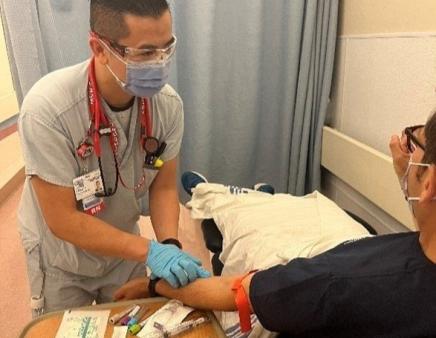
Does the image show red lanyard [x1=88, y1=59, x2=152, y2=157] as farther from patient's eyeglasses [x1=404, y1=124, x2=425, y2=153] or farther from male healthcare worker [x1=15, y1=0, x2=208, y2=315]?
patient's eyeglasses [x1=404, y1=124, x2=425, y2=153]

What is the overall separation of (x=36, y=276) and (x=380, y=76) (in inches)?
64.5

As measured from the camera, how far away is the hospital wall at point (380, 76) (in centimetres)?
162

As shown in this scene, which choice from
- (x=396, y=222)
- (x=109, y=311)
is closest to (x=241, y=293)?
(x=109, y=311)

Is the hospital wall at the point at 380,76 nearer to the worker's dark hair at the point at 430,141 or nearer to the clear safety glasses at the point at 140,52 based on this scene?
the worker's dark hair at the point at 430,141

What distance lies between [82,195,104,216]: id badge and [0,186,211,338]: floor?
1148 millimetres

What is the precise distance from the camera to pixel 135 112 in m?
1.26

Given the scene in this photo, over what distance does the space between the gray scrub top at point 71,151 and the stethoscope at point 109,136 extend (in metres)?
0.01

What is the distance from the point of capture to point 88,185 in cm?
118

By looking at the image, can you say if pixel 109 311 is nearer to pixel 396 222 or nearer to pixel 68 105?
pixel 68 105

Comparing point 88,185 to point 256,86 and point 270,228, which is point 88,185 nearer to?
point 270,228

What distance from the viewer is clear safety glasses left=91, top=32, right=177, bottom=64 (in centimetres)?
113

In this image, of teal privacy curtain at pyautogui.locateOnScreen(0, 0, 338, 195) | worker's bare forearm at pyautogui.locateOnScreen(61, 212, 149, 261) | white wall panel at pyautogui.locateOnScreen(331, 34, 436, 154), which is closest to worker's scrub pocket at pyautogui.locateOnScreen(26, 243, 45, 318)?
worker's bare forearm at pyautogui.locateOnScreen(61, 212, 149, 261)

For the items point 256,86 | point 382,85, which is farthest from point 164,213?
point 256,86

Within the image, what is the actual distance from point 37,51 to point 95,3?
4.28 feet
